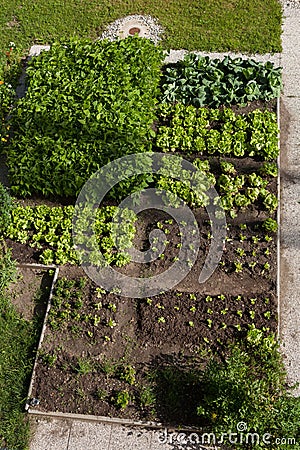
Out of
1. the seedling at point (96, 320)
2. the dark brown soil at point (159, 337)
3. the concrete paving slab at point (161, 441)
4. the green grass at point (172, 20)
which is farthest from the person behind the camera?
the green grass at point (172, 20)

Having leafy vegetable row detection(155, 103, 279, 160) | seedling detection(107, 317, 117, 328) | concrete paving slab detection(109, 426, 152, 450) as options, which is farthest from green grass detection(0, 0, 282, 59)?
concrete paving slab detection(109, 426, 152, 450)

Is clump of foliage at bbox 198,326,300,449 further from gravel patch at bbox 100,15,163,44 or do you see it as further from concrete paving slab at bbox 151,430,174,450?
gravel patch at bbox 100,15,163,44

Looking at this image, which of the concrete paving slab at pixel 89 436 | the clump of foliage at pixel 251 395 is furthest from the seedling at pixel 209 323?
the concrete paving slab at pixel 89 436

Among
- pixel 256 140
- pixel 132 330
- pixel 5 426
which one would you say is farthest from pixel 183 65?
pixel 5 426

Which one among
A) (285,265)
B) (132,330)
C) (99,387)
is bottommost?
(99,387)

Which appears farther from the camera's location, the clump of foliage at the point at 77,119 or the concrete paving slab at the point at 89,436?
the clump of foliage at the point at 77,119

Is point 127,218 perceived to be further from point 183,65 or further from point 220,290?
point 183,65

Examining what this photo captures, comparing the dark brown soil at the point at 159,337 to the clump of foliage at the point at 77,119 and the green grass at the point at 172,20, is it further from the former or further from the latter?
the green grass at the point at 172,20
